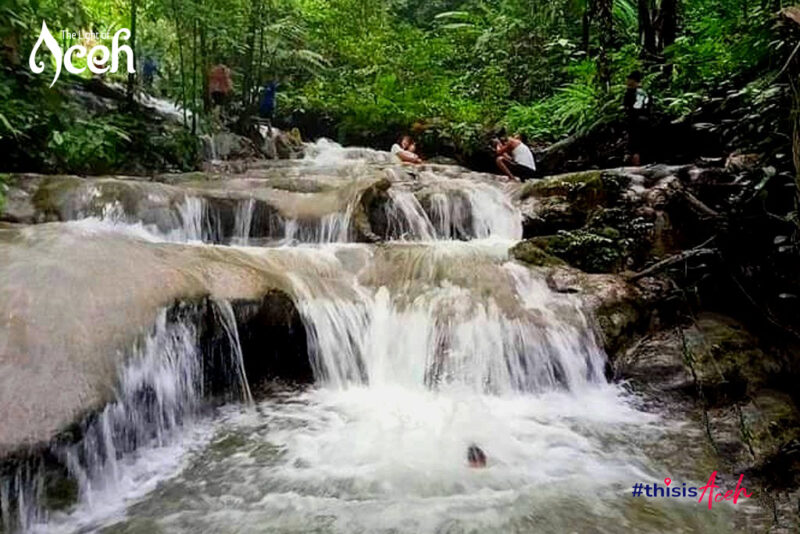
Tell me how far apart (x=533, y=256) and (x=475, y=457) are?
2.76 metres

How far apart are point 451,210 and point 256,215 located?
2339mm

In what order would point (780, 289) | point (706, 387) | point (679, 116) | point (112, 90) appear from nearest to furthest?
point (706, 387), point (780, 289), point (679, 116), point (112, 90)

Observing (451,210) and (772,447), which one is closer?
(772,447)

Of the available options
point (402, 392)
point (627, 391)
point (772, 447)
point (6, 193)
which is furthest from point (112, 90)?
point (772, 447)

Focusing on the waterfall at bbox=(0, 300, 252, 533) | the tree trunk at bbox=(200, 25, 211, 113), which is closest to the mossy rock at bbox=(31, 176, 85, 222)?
the waterfall at bbox=(0, 300, 252, 533)

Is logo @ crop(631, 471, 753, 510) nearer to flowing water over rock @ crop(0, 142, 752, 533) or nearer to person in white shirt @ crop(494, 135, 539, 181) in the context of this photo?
flowing water over rock @ crop(0, 142, 752, 533)

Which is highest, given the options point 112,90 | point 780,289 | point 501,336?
point 112,90

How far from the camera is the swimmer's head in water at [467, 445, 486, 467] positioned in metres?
3.39

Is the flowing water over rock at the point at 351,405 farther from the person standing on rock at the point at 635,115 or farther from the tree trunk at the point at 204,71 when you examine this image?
the tree trunk at the point at 204,71

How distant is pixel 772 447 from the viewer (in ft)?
11.5

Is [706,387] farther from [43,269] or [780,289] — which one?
[43,269]

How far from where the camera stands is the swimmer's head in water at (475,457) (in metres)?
3.39

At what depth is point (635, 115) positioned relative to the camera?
8.00 m

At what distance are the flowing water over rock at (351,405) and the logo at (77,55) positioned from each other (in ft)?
3.99
